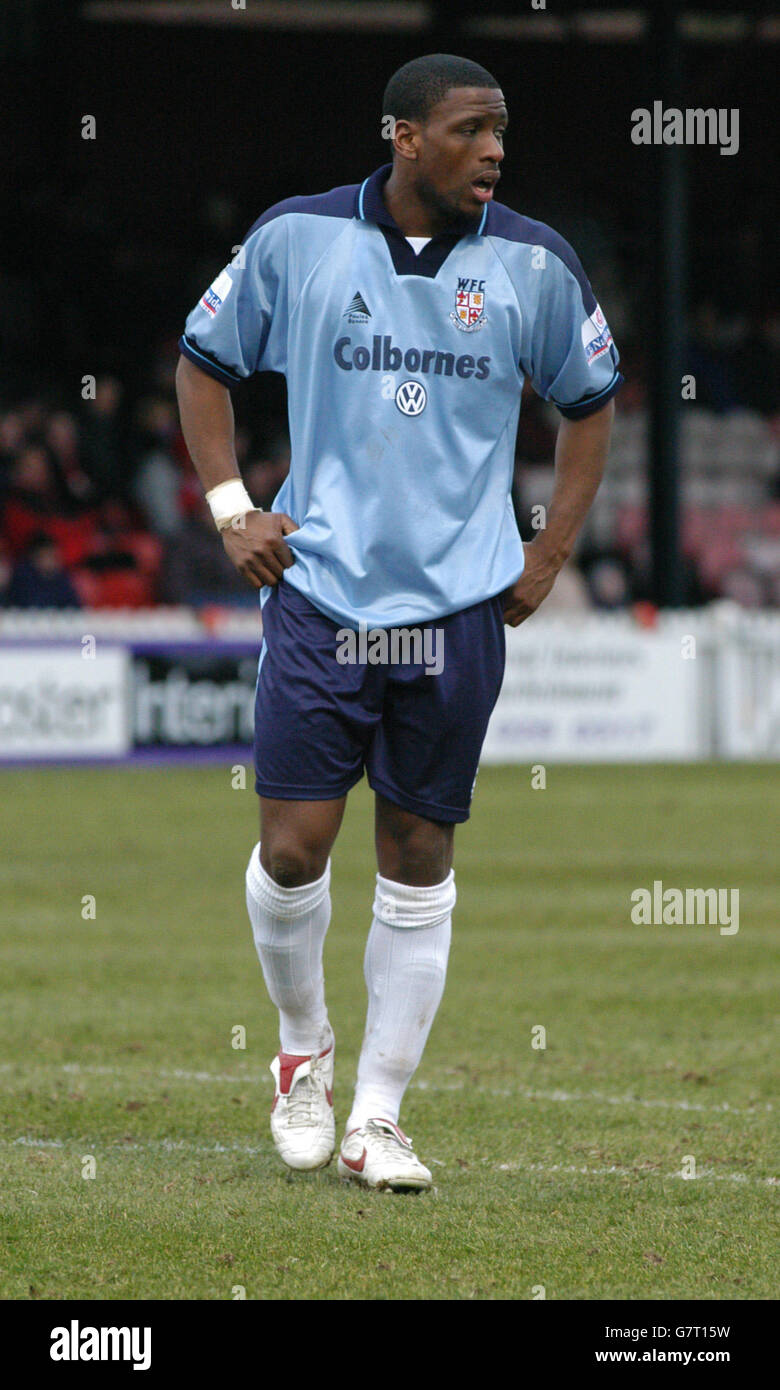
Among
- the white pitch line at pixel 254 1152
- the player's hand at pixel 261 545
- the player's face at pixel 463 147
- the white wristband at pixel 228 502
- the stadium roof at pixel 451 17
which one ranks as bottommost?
the white pitch line at pixel 254 1152

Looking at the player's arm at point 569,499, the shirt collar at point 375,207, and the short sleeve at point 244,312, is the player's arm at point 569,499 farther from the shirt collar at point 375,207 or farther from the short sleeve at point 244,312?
the short sleeve at point 244,312

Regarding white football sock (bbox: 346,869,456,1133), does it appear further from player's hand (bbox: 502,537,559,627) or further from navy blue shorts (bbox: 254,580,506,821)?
player's hand (bbox: 502,537,559,627)

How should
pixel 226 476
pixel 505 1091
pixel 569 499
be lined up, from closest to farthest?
pixel 226 476 → pixel 569 499 → pixel 505 1091

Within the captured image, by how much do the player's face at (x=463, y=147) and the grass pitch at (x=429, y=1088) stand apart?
6.85ft

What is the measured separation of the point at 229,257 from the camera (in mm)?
24469

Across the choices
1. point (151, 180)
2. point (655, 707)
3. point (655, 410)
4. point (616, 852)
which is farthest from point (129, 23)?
point (616, 852)

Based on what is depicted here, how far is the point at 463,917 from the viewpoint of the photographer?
948cm

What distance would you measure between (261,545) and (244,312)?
0.50 meters

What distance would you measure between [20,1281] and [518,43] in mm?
25804

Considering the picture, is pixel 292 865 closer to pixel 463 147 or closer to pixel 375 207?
pixel 375 207

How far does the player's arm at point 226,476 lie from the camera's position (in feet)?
15.0

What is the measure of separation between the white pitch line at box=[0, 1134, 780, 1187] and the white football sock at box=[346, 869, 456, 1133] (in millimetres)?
269

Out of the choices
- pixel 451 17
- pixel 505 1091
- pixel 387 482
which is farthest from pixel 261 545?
pixel 451 17

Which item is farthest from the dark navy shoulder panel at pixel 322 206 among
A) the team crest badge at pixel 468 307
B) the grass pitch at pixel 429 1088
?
the grass pitch at pixel 429 1088
